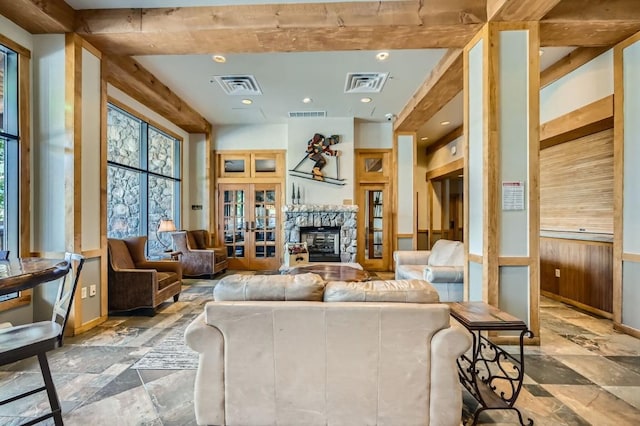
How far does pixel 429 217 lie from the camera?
8898mm

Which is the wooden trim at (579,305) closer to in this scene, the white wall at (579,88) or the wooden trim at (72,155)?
the white wall at (579,88)

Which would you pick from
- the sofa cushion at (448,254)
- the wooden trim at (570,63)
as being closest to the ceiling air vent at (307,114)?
the sofa cushion at (448,254)

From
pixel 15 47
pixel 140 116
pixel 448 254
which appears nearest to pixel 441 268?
pixel 448 254

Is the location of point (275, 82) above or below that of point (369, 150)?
above

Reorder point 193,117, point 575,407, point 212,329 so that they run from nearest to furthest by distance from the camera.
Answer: point 212,329
point 575,407
point 193,117

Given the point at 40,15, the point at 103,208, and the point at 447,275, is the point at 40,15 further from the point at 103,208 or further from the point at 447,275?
the point at 447,275

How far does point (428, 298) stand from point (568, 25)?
311 cm

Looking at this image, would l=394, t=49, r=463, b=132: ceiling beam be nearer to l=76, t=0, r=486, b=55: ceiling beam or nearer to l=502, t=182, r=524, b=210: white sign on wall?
l=76, t=0, r=486, b=55: ceiling beam

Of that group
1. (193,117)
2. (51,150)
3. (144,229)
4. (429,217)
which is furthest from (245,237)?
(429,217)

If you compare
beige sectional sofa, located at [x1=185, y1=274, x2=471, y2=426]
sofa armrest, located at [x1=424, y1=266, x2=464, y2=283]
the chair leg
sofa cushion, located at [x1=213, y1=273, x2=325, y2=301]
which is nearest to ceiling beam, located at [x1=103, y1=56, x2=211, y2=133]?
the chair leg

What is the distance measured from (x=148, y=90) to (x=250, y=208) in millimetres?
3223

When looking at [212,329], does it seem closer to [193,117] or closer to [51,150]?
[51,150]

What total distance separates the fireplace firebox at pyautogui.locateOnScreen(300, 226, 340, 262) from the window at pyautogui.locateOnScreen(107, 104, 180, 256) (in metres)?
2.86

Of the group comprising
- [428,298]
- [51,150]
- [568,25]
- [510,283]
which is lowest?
[510,283]
